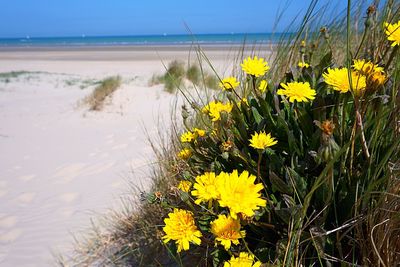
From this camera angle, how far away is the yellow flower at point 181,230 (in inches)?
42.6

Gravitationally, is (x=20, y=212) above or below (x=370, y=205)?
below

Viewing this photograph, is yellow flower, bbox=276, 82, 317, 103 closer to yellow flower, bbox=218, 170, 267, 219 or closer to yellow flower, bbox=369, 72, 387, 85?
yellow flower, bbox=369, 72, 387, 85

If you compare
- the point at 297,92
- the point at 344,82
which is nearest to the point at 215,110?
the point at 297,92

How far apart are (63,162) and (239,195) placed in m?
3.34

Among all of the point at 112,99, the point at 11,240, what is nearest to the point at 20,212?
the point at 11,240

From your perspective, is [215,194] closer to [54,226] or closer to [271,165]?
[271,165]

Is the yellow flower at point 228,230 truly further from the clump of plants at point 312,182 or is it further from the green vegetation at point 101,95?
the green vegetation at point 101,95

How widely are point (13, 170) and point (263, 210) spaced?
3302 millimetres

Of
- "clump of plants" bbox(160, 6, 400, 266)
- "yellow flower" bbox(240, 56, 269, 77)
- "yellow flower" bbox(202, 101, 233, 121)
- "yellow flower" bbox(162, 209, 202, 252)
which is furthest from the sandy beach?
"yellow flower" bbox(162, 209, 202, 252)

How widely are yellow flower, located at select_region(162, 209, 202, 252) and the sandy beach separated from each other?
1.52 m

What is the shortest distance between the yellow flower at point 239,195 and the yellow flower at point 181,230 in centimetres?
17

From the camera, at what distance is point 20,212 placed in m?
3.02

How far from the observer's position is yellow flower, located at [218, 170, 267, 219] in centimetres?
94

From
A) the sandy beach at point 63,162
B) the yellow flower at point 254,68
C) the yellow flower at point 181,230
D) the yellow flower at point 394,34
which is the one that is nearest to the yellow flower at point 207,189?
the yellow flower at point 181,230
